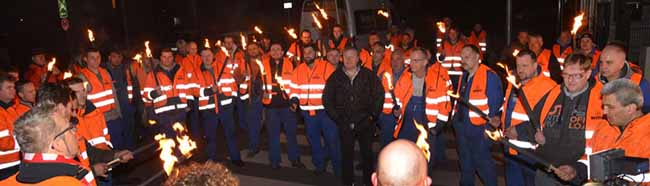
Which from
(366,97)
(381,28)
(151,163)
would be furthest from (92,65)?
(381,28)

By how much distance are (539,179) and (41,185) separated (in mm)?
4210

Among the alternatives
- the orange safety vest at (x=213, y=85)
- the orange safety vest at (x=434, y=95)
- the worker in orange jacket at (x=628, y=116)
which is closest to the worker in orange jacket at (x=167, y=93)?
the orange safety vest at (x=213, y=85)

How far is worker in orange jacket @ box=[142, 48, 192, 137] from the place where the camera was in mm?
8266

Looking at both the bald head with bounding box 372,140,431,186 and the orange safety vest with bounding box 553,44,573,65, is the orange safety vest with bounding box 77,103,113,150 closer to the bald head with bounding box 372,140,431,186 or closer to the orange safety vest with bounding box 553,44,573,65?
the bald head with bounding box 372,140,431,186

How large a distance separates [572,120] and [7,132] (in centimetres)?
604

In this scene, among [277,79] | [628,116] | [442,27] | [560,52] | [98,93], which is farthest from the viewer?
[442,27]

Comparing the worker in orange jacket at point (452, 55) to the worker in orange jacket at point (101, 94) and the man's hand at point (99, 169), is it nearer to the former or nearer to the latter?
the worker in orange jacket at point (101, 94)

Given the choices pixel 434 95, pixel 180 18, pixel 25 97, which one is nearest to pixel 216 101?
pixel 25 97

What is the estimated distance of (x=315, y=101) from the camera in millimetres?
7891

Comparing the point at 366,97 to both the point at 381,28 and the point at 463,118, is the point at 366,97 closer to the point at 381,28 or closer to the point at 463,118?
the point at 463,118

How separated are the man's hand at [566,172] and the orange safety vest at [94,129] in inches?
180

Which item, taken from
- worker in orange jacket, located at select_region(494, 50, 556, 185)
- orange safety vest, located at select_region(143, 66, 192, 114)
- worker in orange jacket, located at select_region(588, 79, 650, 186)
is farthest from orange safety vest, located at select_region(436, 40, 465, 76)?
worker in orange jacket, located at select_region(588, 79, 650, 186)

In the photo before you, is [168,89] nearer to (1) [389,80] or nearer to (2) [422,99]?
(1) [389,80]

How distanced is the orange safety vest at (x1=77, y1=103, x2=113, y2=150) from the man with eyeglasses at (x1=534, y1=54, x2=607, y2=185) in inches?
178
